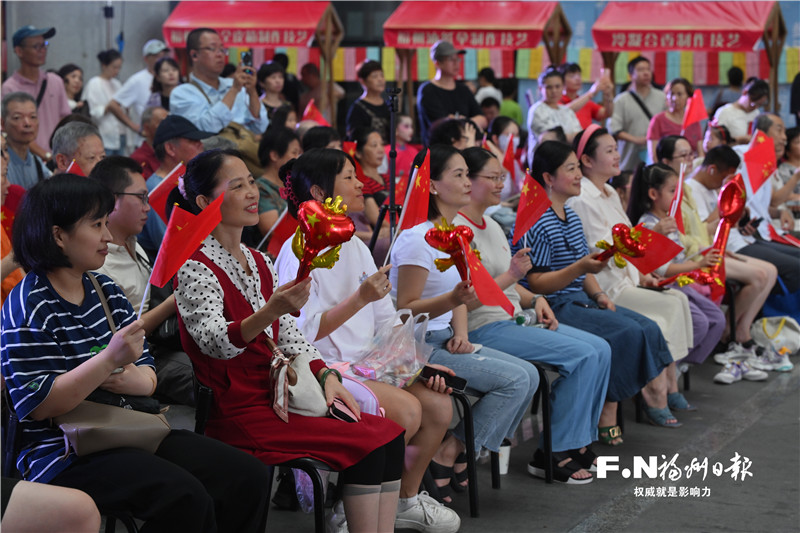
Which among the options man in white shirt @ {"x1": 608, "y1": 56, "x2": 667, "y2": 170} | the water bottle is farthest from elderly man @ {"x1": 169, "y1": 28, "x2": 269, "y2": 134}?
man in white shirt @ {"x1": 608, "y1": 56, "x2": 667, "y2": 170}

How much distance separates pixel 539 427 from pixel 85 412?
277 cm

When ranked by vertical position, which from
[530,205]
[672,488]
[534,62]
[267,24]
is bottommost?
[672,488]

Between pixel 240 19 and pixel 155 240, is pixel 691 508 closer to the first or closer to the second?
pixel 155 240

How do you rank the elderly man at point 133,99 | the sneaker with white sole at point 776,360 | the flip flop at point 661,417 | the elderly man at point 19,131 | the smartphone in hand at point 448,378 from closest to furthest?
the smartphone in hand at point 448,378, the elderly man at point 19,131, the flip flop at point 661,417, the sneaker with white sole at point 776,360, the elderly man at point 133,99

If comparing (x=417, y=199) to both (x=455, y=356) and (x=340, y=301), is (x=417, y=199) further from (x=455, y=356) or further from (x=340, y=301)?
(x=455, y=356)

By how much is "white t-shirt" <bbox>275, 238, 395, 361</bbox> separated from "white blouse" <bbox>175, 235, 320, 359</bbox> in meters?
0.29

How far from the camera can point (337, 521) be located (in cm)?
303

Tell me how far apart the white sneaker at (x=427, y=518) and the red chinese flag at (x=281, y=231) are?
44.5 inches

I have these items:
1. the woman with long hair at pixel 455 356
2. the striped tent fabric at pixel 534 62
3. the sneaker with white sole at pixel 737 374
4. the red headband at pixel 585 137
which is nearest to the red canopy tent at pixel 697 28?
the striped tent fabric at pixel 534 62

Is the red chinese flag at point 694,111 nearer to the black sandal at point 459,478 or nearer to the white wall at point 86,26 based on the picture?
the black sandal at point 459,478

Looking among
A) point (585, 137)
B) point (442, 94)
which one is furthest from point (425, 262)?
point (442, 94)

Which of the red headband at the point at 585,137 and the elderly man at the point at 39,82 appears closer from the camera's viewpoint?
the red headband at the point at 585,137

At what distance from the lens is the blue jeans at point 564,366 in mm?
3855

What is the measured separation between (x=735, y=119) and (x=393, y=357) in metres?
6.18
